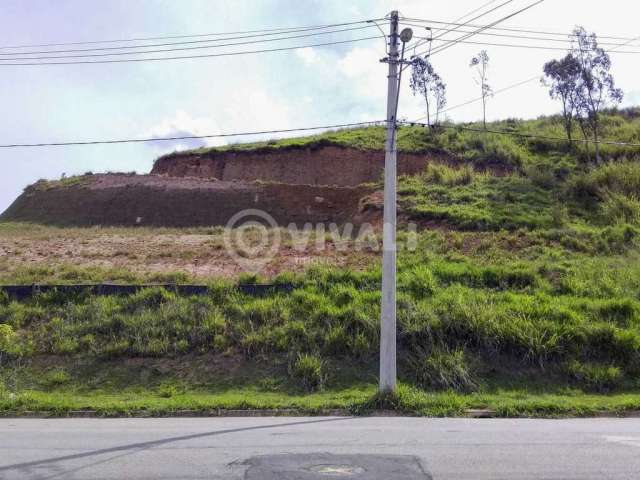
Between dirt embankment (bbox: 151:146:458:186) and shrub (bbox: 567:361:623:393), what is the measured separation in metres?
19.3

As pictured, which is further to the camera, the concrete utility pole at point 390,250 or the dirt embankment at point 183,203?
the dirt embankment at point 183,203

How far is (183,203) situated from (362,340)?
703 inches

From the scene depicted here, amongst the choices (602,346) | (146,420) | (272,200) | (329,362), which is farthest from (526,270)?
(272,200)

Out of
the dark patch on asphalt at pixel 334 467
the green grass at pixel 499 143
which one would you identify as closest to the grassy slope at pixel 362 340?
the dark patch on asphalt at pixel 334 467

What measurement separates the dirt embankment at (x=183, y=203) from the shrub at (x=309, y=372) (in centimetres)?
1405

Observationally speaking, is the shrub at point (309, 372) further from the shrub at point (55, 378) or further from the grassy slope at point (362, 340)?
the shrub at point (55, 378)

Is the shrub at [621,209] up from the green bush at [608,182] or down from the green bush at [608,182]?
down

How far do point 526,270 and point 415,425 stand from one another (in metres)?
8.48

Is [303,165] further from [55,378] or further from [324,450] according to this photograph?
[324,450]

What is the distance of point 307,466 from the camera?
19.3 feet

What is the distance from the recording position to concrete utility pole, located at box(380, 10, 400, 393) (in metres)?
10.1

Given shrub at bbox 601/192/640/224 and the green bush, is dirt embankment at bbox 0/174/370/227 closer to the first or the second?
the green bush

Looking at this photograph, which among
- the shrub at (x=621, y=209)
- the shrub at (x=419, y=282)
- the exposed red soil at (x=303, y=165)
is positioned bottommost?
the shrub at (x=419, y=282)

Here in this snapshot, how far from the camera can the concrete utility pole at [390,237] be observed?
10.1m
